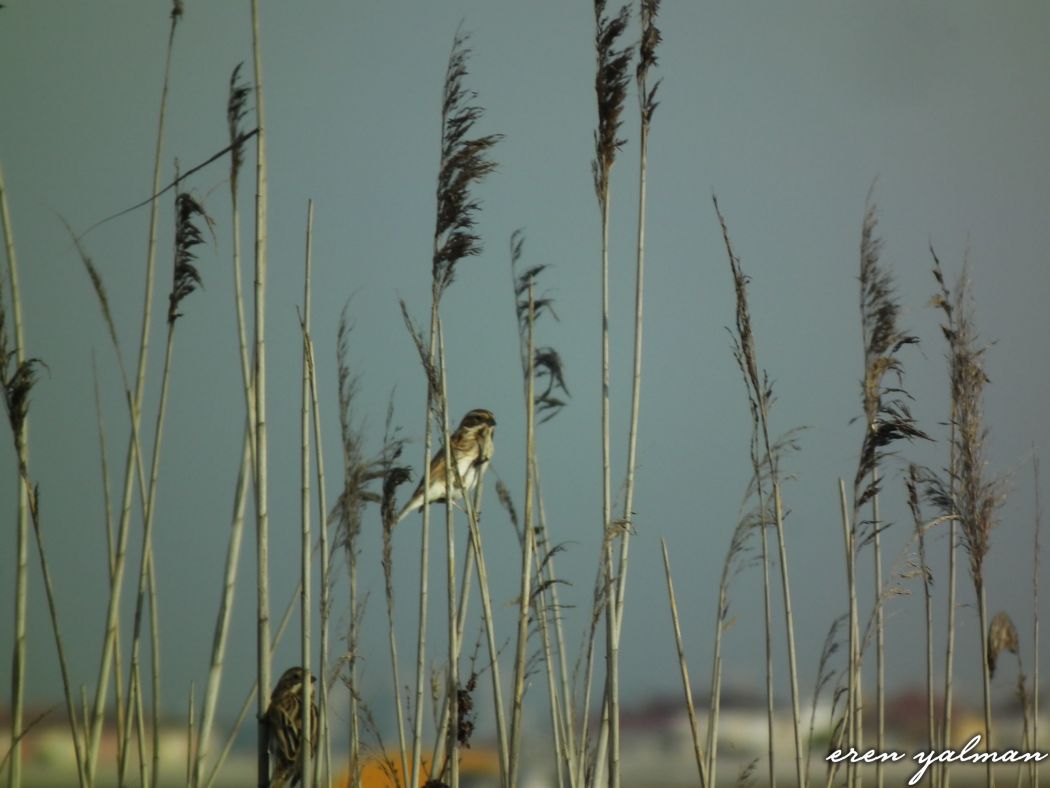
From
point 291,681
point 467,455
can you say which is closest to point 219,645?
point 291,681

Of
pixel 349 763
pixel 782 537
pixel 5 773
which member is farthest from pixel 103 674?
pixel 782 537

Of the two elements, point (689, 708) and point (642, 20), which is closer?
point (642, 20)

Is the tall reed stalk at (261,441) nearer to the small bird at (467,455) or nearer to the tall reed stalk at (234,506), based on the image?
the tall reed stalk at (234,506)

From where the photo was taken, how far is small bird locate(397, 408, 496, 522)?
3666mm

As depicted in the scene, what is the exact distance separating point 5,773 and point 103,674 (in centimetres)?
30

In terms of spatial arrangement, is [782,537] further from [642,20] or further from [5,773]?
[5,773]

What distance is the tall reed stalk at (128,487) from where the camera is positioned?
2734 mm

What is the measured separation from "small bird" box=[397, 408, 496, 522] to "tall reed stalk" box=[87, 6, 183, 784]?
90 centimetres

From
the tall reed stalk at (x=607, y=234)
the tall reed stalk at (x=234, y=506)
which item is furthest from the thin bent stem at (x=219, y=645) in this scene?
the tall reed stalk at (x=607, y=234)

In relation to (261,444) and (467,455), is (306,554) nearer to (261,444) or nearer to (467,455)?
(261,444)

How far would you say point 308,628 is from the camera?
2.54 m

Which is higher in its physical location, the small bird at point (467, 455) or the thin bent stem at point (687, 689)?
the small bird at point (467, 455)

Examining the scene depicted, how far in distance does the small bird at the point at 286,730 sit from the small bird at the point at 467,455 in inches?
44.5

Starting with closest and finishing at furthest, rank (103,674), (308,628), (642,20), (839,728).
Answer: (308,628), (103,674), (642,20), (839,728)
